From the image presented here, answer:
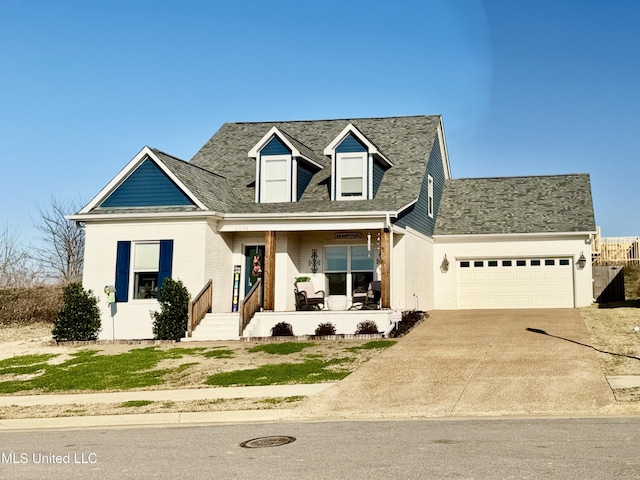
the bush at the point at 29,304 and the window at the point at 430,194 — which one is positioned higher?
the window at the point at 430,194

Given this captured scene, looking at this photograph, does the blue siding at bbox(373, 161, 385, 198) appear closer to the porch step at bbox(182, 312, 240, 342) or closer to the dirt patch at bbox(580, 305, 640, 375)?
the porch step at bbox(182, 312, 240, 342)

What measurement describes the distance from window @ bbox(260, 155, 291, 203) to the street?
14.7 metres

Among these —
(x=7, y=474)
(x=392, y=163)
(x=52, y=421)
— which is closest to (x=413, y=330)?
(x=392, y=163)

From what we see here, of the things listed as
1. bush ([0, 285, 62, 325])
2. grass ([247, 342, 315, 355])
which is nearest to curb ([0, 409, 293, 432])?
grass ([247, 342, 315, 355])

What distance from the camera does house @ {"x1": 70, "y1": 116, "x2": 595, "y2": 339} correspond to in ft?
73.0

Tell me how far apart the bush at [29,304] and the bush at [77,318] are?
599 cm

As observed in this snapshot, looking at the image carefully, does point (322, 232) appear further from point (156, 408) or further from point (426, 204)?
point (156, 408)

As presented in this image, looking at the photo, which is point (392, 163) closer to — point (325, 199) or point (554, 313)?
point (325, 199)

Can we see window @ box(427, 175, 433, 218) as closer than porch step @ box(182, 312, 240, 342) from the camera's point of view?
No

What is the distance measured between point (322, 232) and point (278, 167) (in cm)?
288

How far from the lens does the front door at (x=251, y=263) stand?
24.0 metres

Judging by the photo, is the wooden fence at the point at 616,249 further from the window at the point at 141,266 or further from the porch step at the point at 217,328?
the window at the point at 141,266

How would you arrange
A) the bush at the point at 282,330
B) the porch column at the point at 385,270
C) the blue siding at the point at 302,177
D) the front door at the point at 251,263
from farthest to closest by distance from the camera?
the blue siding at the point at 302,177, the front door at the point at 251,263, the porch column at the point at 385,270, the bush at the point at 282,330

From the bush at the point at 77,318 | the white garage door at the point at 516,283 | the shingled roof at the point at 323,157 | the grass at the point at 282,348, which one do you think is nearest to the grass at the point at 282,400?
the grass at the point at 282,348
